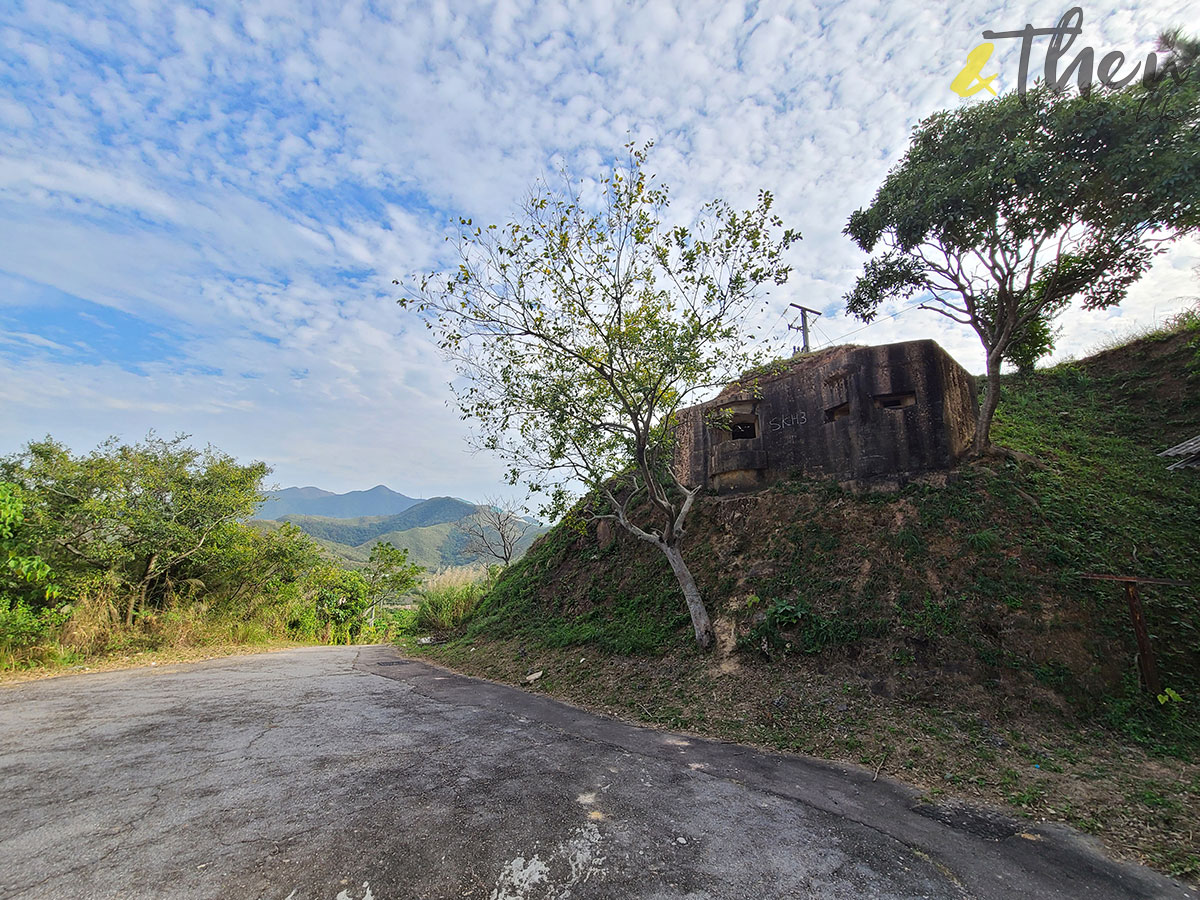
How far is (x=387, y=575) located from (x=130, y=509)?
12.8m

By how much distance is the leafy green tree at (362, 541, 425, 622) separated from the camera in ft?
73.7

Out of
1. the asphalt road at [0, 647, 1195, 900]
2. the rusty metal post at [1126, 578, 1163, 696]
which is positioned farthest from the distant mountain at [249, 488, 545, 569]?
the rusty metal post at [1126, 578, 1163, 696]

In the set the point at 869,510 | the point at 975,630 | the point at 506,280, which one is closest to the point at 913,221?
the point at 869,510

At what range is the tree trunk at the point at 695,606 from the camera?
8531mm

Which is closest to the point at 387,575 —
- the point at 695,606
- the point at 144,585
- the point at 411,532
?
the point at 144,585

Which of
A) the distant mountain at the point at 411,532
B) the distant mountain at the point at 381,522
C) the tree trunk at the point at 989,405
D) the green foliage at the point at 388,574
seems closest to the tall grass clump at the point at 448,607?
the green foliage at the point at 388,574

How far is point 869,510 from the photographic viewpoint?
31.0 ft

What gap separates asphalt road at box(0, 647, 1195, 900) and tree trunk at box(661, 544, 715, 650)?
9.27ft

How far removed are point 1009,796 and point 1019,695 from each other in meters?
2.14

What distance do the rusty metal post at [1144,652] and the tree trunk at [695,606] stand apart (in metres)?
5.45

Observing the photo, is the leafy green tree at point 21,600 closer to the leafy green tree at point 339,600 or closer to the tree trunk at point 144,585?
the tree trunk at point 144,585

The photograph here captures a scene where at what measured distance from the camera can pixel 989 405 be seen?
9266 millimetres

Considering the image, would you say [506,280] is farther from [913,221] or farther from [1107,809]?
[1107,809]

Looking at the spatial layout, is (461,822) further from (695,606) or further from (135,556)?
(135,556)
